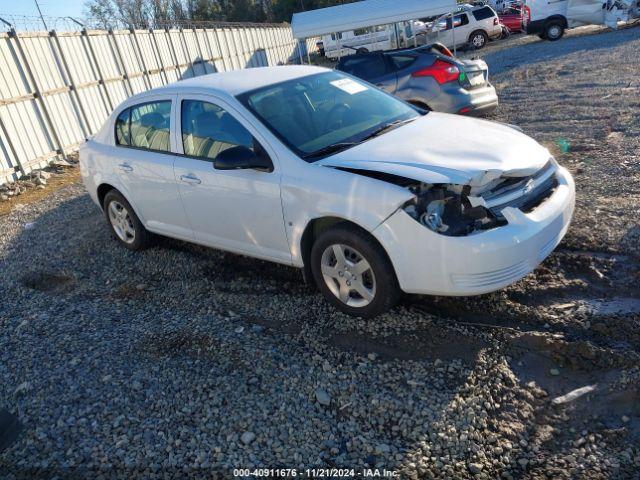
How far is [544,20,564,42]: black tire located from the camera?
21.7m

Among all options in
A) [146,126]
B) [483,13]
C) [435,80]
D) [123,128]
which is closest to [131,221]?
[123,128]

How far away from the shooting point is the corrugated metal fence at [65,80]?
1023cm

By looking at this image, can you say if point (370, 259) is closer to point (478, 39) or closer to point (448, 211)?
point (448, 211)

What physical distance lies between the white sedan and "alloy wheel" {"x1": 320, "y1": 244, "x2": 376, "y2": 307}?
1 centimetres

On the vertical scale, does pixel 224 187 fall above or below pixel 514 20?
above

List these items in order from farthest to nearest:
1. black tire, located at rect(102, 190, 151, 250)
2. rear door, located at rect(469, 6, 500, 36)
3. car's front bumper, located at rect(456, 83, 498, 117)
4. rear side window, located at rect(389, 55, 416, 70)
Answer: rear door, located at rect(469, 6, 500, 36) < rear side window, located at rect(389, 55, 416, 70) < car's front bumper, located at rect(456, 83, 498, 117) < black tire, located at rect(102, 190, 151, 250)

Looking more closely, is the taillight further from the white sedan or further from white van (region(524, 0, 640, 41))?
white van (region(524, 0, 640, 41))

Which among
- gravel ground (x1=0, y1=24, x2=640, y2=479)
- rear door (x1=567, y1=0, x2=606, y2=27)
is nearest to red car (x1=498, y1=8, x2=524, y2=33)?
rear door (x1=567, y1=0, x2=606, y2=27)

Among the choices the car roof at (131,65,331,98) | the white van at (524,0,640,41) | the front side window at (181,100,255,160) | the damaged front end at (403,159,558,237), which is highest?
the car roof at (131,65,331,98)

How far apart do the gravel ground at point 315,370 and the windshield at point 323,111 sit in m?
1.24

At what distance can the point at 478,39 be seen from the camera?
84.8 ft

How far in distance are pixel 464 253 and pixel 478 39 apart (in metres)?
25.7

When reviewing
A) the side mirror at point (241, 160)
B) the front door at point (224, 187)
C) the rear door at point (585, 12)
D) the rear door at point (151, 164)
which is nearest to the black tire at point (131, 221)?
the rear door at point (151, 164)

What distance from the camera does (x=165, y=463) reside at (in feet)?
9.11
